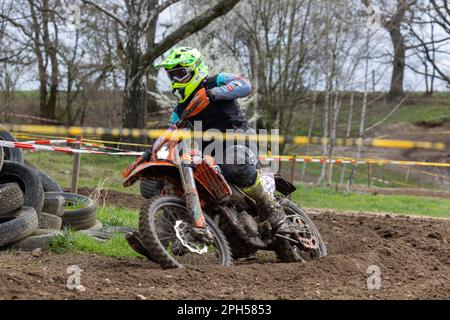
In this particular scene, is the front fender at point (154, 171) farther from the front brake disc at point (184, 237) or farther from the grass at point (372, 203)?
the grass at point (372, 203)

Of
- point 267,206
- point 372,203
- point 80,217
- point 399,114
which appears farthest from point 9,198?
point 399,114

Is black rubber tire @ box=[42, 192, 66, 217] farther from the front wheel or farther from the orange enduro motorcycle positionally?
the front wheel

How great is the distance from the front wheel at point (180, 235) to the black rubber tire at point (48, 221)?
1903 mm

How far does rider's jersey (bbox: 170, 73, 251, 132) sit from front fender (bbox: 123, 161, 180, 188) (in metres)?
0.65

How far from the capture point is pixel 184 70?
609cm

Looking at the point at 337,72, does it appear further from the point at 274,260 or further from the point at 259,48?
the point at 274,260

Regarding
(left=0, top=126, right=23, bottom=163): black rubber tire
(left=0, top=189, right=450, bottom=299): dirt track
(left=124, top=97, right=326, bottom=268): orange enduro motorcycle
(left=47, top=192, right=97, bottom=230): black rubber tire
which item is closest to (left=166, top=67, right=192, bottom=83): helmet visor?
(left=124, top=97, right=326, bottom=268): orange enduro motorcycle

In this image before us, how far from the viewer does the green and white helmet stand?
6.02 metres

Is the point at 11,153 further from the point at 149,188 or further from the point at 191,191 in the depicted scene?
the point at 191,191

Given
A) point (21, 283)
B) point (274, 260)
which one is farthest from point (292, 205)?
point (21, 283)

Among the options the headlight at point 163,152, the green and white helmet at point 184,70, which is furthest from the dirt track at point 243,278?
the green and white helmet at point 184,70

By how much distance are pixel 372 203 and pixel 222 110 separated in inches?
422

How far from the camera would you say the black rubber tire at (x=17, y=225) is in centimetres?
630
